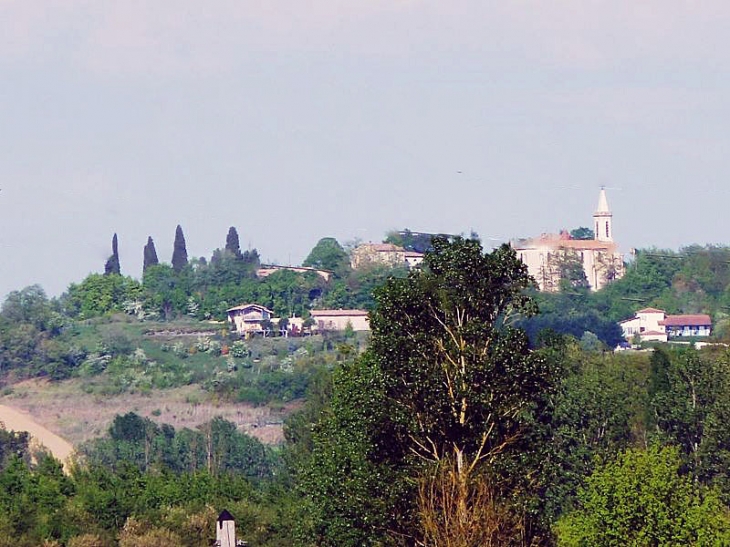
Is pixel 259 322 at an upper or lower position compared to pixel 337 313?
lower

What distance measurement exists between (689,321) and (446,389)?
4830 inches

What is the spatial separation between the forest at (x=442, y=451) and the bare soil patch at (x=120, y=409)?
219 centimetres

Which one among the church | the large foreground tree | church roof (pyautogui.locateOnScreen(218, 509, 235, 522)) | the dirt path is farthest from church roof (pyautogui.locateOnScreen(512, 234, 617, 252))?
the large foreground tree

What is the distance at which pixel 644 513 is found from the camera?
→ 3256 centimetres

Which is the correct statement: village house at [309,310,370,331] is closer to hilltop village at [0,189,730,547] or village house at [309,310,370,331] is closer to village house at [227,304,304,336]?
village house at [227,304,304,336]

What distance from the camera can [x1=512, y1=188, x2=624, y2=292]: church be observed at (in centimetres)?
16050

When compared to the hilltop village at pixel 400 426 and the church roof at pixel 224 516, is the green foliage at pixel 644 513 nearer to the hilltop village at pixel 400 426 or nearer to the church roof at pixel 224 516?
the hilltop village at pixel 400 426

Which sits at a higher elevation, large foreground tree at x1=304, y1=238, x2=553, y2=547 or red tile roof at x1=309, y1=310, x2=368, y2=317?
red tile roof at x1=309, y1=310, x2=368, y2=317

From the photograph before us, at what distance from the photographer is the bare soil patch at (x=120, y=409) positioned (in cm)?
12462

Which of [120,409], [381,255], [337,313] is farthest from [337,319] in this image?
[120,409]

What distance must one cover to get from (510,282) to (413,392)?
2876mm

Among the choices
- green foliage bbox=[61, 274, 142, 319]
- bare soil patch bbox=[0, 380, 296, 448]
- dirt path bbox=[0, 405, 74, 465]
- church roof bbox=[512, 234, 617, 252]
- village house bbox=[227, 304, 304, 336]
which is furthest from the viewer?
green foliage bbox=[61, 274, 142, 319]

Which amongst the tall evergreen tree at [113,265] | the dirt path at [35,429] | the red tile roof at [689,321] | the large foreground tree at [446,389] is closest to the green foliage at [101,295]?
the tall evergreen tree at [113,265]

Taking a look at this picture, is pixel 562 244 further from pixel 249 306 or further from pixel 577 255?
pixel 249 306
